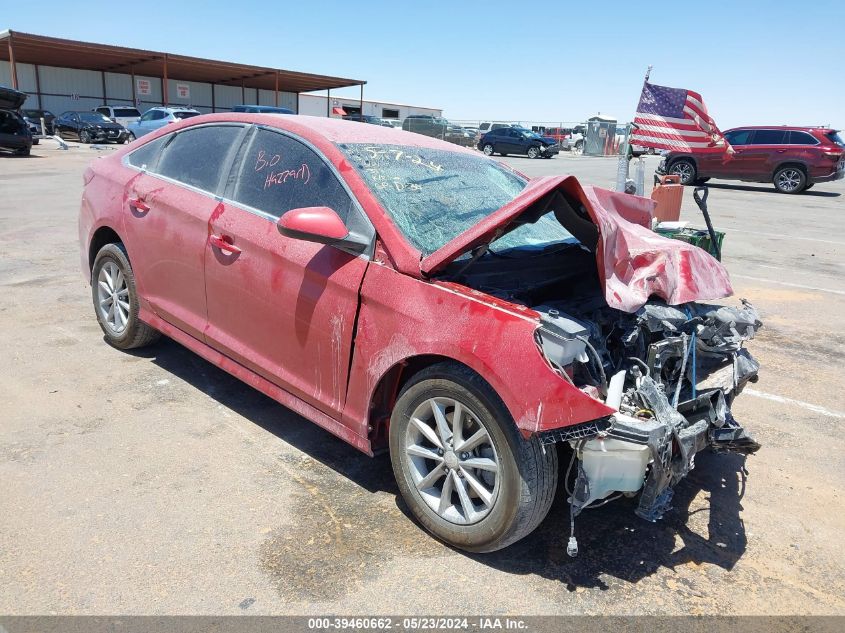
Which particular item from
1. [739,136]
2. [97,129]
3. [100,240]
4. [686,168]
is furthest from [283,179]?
[97,129]

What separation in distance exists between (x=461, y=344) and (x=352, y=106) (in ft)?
199

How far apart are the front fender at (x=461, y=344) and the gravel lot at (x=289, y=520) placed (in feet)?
1.95

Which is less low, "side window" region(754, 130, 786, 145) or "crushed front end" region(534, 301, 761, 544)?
"side window" region(754, 130, 786, 145)

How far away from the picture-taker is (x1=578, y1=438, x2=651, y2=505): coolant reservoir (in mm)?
2494

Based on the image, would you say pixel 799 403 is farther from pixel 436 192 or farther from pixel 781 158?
pixel 781 158

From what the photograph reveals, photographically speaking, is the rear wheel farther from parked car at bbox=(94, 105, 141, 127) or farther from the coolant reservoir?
parked car at bbox=(94, 105, 141, 127)

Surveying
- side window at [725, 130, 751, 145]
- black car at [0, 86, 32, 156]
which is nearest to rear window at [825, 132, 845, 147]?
side window at [725, 130, 751, 145]

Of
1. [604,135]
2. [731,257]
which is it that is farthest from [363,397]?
[604,135]

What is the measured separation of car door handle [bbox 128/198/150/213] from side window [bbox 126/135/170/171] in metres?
0.26

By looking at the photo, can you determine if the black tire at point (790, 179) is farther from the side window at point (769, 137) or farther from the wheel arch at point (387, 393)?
the wheel arch at point (387, 393)

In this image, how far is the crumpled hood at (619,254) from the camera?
109 inches

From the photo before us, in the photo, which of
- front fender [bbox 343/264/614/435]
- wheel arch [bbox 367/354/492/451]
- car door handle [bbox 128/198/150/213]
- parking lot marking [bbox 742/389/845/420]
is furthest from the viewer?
parking lot marking [bbox 742/389/845/420]

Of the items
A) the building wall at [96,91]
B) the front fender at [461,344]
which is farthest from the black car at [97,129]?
the front fender at [461,344]

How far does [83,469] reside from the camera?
3.35 meters
